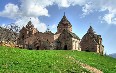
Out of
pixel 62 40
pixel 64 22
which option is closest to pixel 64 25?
pixel 64 22

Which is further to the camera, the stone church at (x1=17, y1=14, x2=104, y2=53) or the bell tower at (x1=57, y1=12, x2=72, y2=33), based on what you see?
the bell tower at (x1=57, y1=12, x2=72, y2=33)

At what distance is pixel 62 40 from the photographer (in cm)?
9481

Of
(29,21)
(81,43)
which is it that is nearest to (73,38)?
(81,43)

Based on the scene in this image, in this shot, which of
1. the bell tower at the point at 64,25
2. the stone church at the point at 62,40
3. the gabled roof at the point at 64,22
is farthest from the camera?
the gabled roof at the point at 64,22

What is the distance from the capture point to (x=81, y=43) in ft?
336

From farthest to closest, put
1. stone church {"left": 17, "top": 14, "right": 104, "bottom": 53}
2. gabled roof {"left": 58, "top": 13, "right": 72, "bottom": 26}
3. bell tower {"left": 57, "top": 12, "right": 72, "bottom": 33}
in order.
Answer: gabled roof {"left": 58, "top": 13, "right": 72, "bottom": 26} < bell tower {"left": 57, "top": 12, "right": 72, "bottom": 33} < stone church {"left": 17, "top": 14, "right": 104, "bottom": 53}

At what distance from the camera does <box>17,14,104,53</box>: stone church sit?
92.2 meters

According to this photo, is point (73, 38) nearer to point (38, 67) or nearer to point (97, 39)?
point (97, 39)

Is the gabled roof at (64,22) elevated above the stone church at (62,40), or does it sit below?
above

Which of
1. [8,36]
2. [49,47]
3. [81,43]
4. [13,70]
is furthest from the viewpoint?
[8,36]

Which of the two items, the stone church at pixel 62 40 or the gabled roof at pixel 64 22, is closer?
the stone church at pixel 62 40

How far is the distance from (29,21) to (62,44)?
20.4 m

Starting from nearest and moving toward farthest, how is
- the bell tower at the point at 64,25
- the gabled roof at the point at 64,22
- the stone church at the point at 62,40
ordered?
1. the stone church at the point at 62,40
2. the bell tower at the point at 64,25
3. the gabled roof at the point at 64,22

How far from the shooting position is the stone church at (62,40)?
92250 millimetres
